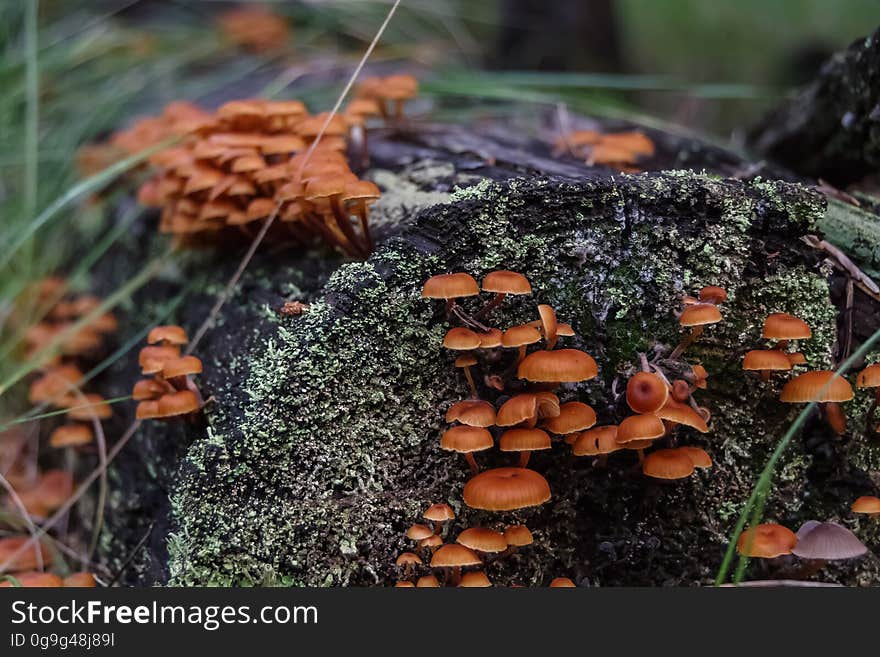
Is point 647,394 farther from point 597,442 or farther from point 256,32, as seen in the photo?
point 256,32

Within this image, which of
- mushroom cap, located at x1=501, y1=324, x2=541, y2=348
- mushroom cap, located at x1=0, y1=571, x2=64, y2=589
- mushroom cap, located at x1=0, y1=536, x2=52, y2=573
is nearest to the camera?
mushroom cap, located at x1=501, y1=324, x2=541, y2=348

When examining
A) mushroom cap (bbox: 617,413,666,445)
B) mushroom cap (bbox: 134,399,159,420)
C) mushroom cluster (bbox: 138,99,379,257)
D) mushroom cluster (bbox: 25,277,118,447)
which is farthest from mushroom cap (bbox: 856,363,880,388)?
mushroom cluster (bbox: 25,277,118,447)

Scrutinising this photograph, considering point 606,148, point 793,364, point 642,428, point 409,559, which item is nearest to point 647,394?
point 642,428

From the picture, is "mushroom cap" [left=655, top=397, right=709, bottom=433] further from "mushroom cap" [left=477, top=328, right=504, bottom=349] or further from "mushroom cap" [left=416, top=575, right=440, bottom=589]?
"mushroom cap" [left=416, top=575, right=440, bottom=589]

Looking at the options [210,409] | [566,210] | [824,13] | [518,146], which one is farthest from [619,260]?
[824,13]

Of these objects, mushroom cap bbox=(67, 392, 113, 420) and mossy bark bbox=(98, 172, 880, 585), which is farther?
mushroom cap bbox=(67, 392, 113, 420)

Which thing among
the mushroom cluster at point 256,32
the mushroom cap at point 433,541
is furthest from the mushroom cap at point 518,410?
the mushroom cluster at point 256,32
